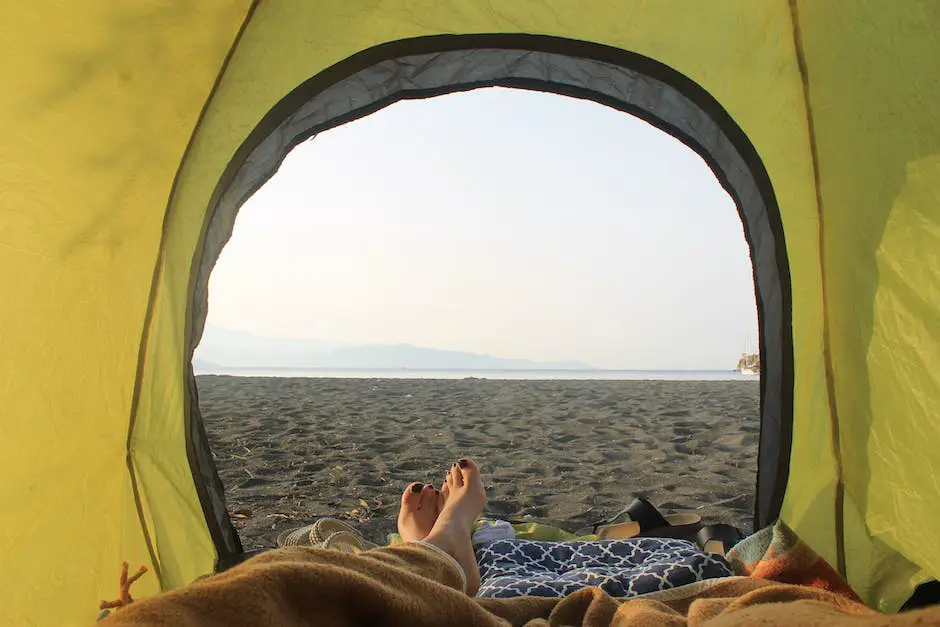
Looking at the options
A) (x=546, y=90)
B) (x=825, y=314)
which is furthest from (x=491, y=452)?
(x=825, y=314)

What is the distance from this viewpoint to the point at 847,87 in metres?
1.49

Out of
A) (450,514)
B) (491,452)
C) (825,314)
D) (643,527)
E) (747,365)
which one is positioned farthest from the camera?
(747,365)

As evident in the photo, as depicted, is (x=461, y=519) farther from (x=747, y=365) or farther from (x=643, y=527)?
(x=747, y=365)

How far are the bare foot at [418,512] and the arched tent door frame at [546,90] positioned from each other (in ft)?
1.53

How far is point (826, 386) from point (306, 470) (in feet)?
7.64

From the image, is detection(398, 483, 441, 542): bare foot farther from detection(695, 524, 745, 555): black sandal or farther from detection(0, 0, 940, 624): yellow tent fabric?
detection(695, 524, 745, 555): black sandal

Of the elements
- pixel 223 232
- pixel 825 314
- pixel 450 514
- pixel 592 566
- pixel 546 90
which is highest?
pixel 546 90

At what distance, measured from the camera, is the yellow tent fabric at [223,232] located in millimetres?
1289

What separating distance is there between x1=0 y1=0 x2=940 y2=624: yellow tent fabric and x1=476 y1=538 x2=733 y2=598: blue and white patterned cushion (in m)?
0.36

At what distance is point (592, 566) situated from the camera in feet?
5.59

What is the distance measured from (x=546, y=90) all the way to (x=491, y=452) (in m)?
2.26

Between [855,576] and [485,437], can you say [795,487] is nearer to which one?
[855,576]

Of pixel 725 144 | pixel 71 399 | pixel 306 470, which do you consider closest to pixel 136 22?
pixel 71 399

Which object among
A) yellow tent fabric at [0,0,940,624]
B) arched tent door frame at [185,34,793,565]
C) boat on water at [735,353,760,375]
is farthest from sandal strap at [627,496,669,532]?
boat on water at [735,353,760,375]
